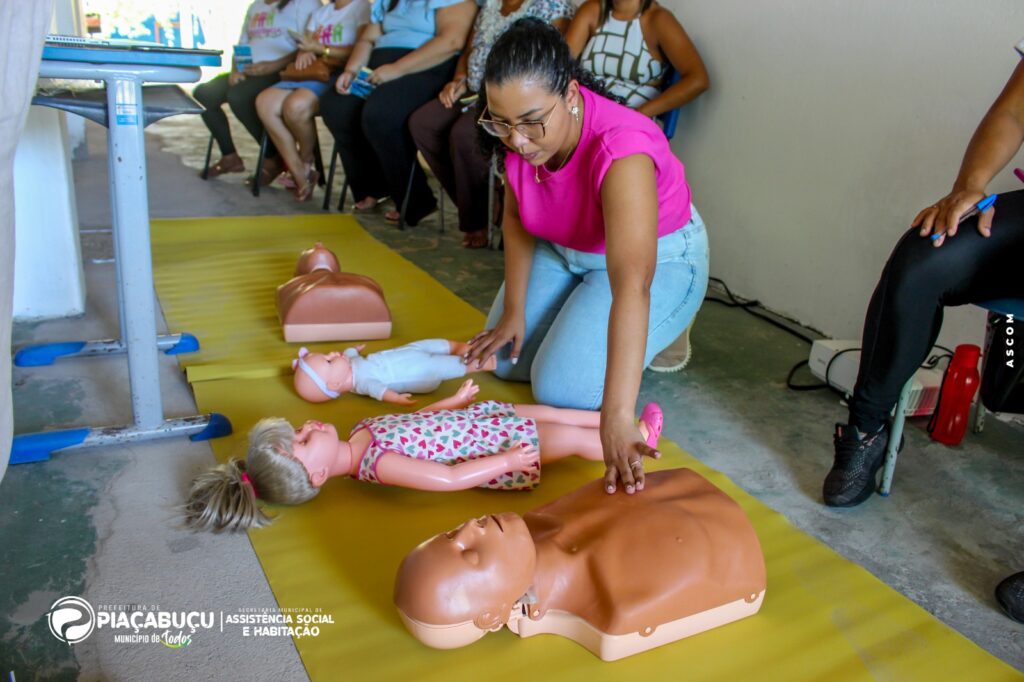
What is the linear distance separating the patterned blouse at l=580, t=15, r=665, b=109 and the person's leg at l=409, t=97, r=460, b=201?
0.98m

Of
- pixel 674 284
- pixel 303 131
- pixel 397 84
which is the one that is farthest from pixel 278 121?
pixel 674 284

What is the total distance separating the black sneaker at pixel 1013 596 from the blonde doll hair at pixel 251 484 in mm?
1564

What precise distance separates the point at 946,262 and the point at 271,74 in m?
4.80

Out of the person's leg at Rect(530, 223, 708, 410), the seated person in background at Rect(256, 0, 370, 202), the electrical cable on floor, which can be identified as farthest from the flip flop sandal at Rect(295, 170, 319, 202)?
the person's leg at Rect(530, 223, 708, 410)

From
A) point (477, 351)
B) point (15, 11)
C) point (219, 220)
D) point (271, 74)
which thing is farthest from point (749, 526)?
point (271, 74)

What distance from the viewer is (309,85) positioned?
5.27 m

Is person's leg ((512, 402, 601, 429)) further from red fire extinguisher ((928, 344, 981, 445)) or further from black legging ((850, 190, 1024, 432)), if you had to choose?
red fire extinguisher ((928, 344, 981, 445))

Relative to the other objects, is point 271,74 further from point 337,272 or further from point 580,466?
point 580,466

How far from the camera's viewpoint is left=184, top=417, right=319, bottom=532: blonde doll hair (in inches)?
74.6

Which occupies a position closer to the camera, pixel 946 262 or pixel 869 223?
pixel 946 262

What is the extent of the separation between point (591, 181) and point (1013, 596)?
1324mm

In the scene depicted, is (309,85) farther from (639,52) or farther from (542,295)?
(542,295)

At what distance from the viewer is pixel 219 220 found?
15.2ft

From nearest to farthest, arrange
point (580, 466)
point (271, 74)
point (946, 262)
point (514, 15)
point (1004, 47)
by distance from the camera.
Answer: point (946, 262), point (580, 466), point (1004, 47), point (514, 15), point (271, 74)
